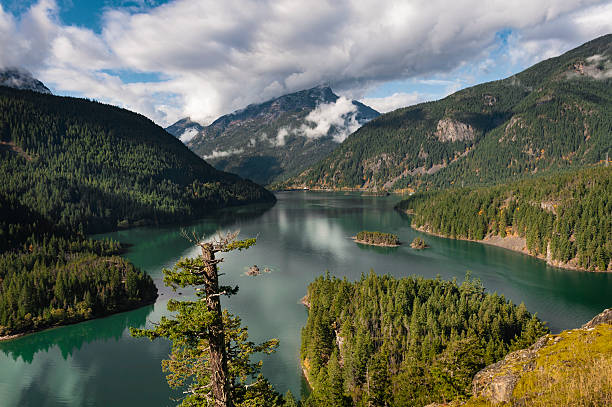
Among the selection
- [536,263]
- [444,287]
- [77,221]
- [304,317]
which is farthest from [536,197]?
[77,221]

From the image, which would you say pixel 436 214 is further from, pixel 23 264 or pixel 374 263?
pixel 23 264

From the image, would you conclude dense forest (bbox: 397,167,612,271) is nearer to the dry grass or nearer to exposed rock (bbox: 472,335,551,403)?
the dry grass

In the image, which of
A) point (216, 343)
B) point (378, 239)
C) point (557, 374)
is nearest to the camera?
point (557, 374)

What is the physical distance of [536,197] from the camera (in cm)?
15438

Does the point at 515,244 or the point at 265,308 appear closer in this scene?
the point at 265,308

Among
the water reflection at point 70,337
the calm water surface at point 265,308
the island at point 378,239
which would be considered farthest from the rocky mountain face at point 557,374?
the island at point 378,239

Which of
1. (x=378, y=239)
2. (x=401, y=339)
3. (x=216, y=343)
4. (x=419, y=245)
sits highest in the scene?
(x=216, y=343)

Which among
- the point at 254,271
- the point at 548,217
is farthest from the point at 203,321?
the point at 548,217

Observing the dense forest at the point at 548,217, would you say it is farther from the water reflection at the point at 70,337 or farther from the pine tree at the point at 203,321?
the pine tree at the point at 203,321

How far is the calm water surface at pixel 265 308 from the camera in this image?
189ft

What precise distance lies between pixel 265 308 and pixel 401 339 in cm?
3526

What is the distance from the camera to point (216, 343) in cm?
1773

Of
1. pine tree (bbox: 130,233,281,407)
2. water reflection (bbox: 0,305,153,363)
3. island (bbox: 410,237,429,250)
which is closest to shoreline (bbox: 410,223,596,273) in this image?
island (bbox: 410,237,429,250)

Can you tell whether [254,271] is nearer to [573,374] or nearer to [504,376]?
[504,376]
